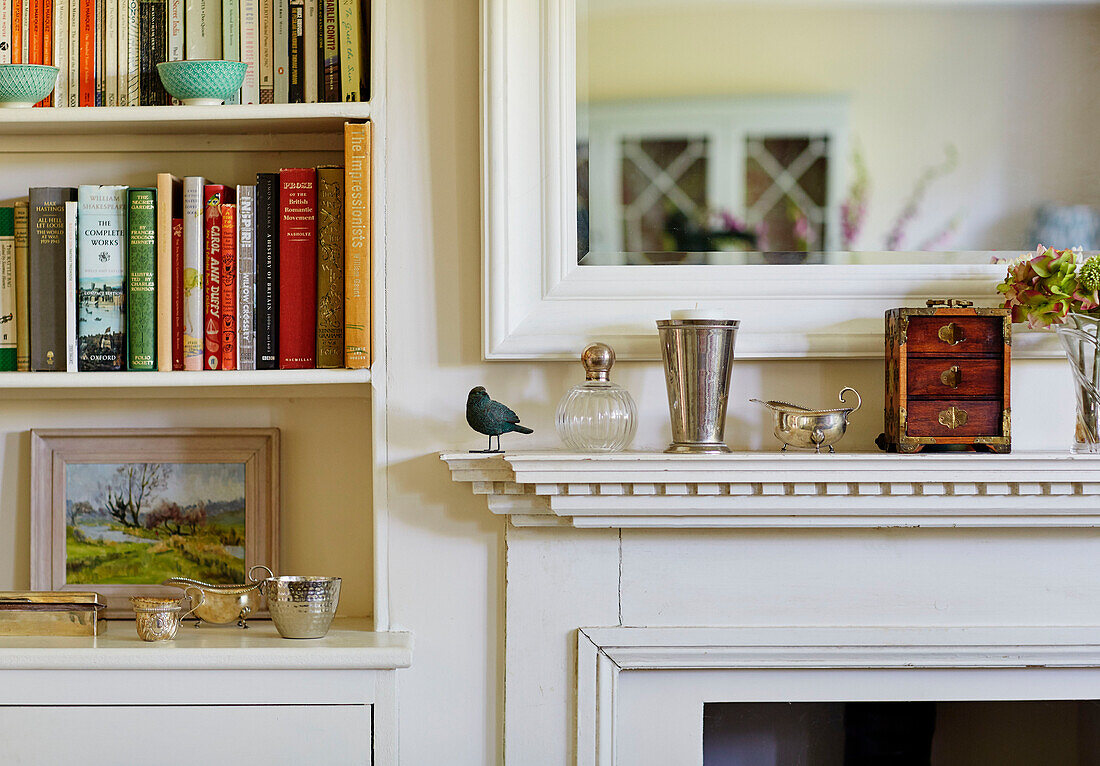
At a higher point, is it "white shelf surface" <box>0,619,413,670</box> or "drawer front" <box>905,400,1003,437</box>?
"drawer front" <box>905,400,1003,437</box>

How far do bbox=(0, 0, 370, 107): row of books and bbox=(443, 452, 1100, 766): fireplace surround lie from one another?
26.4 inches

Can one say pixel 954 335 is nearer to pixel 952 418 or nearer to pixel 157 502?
pixel 952 418

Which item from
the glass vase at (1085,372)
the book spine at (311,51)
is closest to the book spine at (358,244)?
the book spine at (311,51)

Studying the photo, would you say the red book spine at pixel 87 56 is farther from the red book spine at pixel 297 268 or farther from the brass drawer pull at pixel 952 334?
the brass drawer pull at pixel 952 334

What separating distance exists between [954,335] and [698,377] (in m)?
0.34

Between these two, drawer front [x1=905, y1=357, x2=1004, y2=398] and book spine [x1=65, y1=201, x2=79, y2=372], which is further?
book spine [x1=65, y1=201, x2=79, y2=372]

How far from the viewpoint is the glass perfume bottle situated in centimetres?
133

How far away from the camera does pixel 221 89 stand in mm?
1413

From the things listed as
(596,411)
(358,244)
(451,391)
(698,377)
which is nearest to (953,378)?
(698,377)

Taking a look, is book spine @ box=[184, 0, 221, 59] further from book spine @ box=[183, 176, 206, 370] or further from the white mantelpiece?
the white mantelpiece

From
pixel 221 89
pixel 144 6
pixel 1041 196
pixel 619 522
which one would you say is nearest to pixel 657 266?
pixel 619 522

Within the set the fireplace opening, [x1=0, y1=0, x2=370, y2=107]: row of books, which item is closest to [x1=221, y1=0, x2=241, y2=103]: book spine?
[x1=0, y1=0, x2=370, y2=107]: row of books

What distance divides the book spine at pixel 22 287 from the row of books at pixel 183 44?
18 cm

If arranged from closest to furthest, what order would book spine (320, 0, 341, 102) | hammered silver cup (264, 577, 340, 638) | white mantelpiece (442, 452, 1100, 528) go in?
white mantelpiece (442, 452, 1100, 528) < hammered silver cup (264, 577, 340, 638) < book spine (320, 0, 341, 102)
